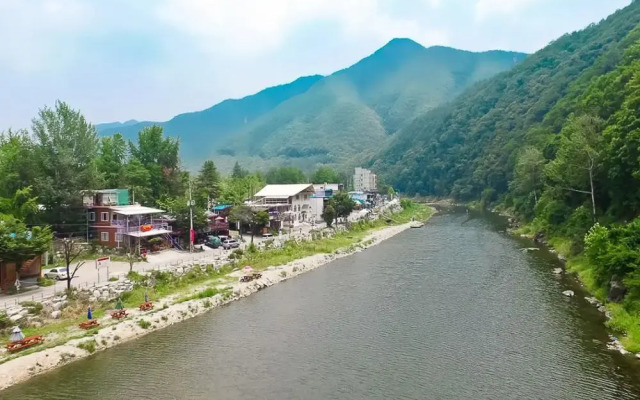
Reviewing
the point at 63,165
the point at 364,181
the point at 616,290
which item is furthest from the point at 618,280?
the point at 364,181

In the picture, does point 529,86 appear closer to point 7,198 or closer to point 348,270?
point 348,270

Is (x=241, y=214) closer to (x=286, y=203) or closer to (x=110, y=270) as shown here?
(x=286, y=203)

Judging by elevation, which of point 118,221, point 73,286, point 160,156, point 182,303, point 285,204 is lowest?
point 182,303

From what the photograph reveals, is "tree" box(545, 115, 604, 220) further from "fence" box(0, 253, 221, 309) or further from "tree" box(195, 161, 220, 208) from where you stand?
"tree" box(195, 161, 220, 208)

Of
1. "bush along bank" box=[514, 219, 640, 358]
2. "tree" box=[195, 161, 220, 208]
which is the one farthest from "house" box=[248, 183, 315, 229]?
"bush along bank" box=[514, 219, 640, 358]

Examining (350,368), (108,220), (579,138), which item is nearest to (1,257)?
(108,220)

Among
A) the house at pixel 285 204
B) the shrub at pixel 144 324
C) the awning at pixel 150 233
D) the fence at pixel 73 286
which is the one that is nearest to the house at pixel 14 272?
the fence at pixel 73 286
